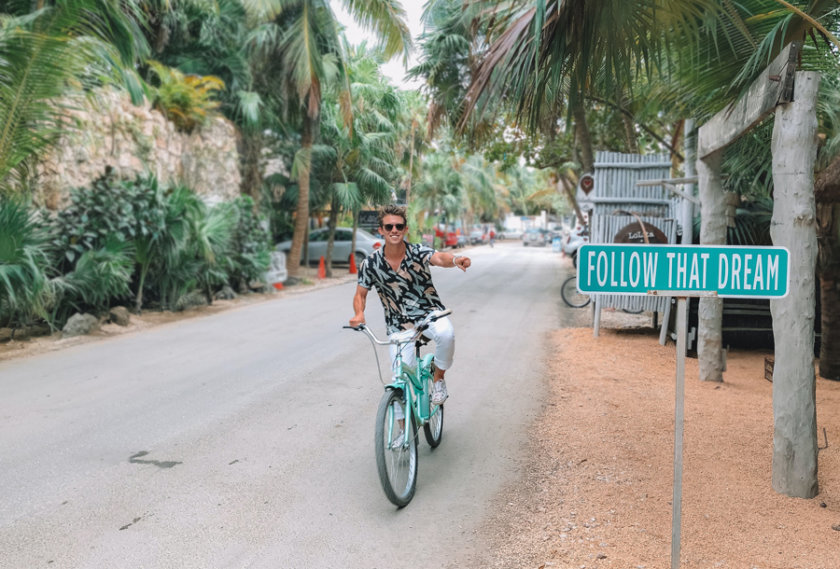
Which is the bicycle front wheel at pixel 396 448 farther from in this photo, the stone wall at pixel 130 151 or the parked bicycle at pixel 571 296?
the parked bicycle at pixel 571 296

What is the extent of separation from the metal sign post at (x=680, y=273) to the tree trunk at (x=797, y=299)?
4.01 feet

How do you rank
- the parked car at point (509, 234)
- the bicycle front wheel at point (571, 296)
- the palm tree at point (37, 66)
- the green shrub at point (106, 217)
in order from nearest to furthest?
the palm tree at point (37, 66), the green shrub at point (106, 217), the bicycle front wheel at point (571, 296), the parked car at point (509, 234)

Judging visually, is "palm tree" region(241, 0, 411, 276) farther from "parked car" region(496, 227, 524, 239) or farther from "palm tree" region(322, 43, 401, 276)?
"parked car" region(496, 227, 524, 239)

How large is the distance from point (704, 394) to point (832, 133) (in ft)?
9.99

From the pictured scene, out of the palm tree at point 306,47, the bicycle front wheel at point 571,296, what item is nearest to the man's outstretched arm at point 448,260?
the bicycle front wheel at point 571,296

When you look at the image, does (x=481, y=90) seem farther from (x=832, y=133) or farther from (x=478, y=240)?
(x=478, y=240)

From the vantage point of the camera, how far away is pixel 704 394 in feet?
22.3

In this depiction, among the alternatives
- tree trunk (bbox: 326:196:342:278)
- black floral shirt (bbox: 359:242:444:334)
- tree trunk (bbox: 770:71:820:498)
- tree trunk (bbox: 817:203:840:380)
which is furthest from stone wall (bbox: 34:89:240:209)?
tree trunk (bbox: 817:203:840:380)

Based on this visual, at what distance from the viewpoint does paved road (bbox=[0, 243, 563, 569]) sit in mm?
3648

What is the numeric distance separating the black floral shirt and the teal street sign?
5.58 feet

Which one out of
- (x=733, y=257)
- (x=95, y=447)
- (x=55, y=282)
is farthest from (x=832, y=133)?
(x=55, y=282)

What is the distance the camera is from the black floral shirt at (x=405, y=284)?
15.2 ft

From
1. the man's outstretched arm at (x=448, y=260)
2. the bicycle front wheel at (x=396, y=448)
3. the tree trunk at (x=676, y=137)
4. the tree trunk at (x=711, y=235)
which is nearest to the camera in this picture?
the bicycle front wheel at (x=396, y=448)

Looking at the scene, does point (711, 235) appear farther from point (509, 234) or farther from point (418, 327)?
point (509, 234)
